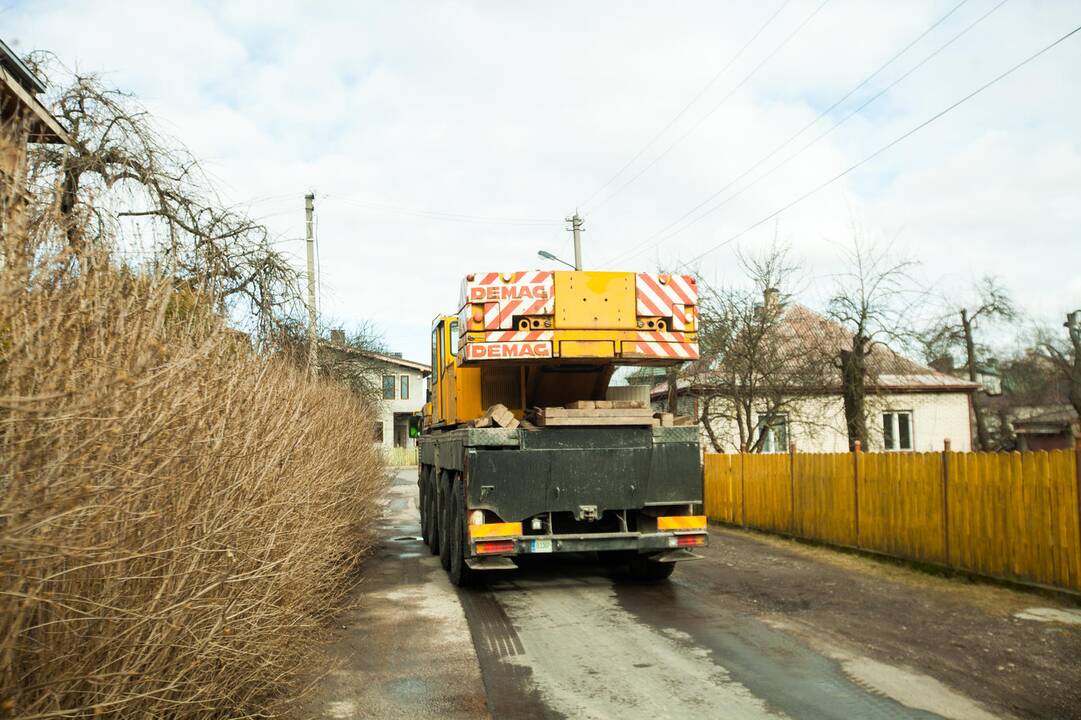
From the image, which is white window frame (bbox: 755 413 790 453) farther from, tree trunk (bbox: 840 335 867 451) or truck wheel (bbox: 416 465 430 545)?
truck wheel (bbox: 416 465 430 545)

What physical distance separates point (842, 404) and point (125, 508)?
26419 mm

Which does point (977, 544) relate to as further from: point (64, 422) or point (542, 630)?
point (64, 422)

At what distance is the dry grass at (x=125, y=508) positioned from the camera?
2.94 metres

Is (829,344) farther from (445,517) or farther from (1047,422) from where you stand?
(1047,422)

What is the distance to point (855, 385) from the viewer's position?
72.0ft

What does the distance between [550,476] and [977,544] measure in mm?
4867

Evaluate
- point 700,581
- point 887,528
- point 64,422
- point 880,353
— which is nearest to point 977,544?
point 887,528

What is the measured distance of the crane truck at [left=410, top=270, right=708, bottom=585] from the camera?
29.6 feet

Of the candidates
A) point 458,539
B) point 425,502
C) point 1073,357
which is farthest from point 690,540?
point 1073,357

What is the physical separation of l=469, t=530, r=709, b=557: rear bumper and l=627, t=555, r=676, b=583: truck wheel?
94cm

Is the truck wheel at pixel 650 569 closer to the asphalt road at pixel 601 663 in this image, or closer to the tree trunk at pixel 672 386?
the asphalt road at pixel 601 663

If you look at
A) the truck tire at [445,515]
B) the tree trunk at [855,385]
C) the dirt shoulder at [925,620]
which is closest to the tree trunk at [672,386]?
the tree trunk at [855,385]

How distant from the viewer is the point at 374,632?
755 centimetres

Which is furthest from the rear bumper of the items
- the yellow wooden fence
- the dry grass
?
the dry grass
